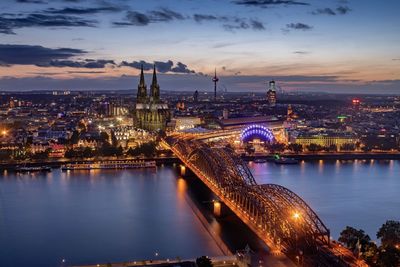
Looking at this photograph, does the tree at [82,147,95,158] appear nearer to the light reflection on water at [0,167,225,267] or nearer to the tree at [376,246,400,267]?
the light reflection on water at [0,167,225,267]

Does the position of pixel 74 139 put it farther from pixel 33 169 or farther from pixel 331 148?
pixel 331 148

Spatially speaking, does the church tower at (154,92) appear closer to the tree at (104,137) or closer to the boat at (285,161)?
the tree at (104,137)

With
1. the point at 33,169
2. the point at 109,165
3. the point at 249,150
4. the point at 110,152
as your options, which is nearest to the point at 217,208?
the point at 109,165

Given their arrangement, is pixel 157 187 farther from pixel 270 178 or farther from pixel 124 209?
pixel 270 178

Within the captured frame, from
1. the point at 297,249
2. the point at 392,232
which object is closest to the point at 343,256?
the point at 297,249

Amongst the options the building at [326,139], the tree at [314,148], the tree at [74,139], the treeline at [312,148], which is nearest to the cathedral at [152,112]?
the tree at [74,139]
